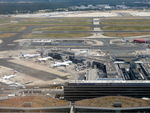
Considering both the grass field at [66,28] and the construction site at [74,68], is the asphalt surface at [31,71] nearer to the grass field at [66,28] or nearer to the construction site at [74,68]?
the construction site at [74,68]

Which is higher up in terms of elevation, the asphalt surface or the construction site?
the construction site

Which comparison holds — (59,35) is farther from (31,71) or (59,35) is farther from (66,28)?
(31,71)

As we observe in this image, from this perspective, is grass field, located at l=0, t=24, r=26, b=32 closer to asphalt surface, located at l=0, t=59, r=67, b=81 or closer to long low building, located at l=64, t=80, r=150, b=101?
asphalt surface, located at l=0, t=59, r=67, b=81

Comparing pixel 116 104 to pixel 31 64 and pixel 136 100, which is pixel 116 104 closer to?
pixel 136 100

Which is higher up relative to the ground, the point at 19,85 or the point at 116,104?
the point at 116,104

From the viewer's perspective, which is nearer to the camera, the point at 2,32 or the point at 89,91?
the point at 89,91

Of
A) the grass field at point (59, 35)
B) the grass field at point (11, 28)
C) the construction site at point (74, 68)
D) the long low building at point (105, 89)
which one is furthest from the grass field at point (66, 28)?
the long low building at point (105, 89)

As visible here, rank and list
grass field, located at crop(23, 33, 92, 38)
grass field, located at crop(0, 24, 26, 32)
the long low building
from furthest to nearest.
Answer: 1. grass field, located at crop(0, 24, 26, 32)
2. grass field, located at crop(23, 33, 92, 38)
3. the long low building

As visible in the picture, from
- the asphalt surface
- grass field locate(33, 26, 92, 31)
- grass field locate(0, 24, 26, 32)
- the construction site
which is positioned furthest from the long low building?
grass field locate(0, 24, 26, 32)

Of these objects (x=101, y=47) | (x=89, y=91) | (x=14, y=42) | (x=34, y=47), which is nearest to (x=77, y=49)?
(x=101, y=47)

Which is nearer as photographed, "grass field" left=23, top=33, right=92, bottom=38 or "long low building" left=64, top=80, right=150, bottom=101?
"long low building" left=64, top=80, right=150, bottom=101

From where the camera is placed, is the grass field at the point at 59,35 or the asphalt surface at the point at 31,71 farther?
the grass field at the point at 59,35
